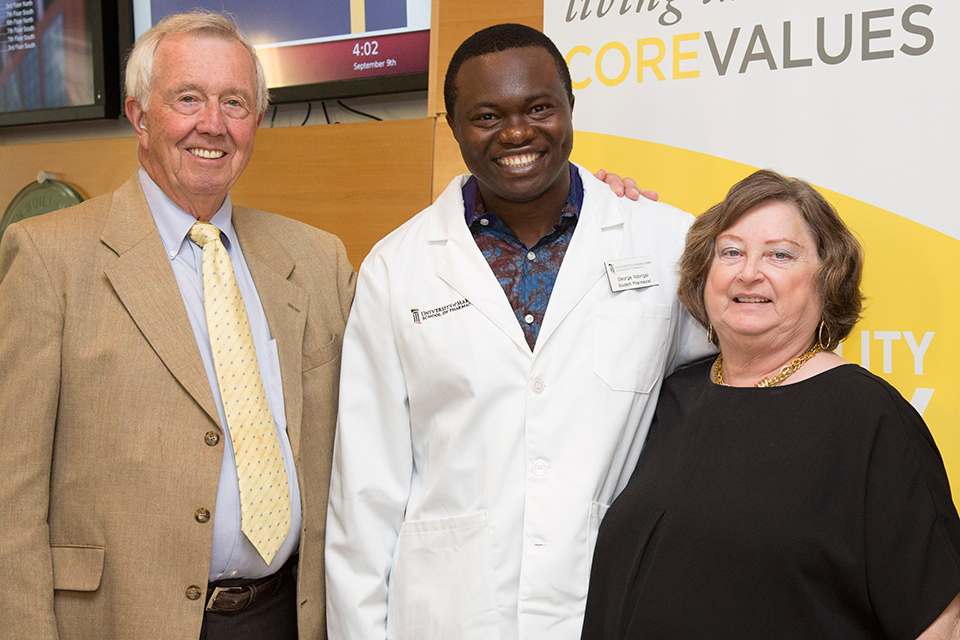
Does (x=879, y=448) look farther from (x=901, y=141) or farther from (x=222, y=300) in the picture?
(x=222, y=300)

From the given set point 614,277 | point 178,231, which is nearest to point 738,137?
point 614,277

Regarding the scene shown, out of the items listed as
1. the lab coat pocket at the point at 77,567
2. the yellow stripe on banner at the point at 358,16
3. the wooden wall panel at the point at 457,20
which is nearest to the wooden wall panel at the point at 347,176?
the wooden wall panel at the point at 457,20

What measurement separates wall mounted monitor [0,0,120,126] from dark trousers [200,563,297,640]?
2545 mm

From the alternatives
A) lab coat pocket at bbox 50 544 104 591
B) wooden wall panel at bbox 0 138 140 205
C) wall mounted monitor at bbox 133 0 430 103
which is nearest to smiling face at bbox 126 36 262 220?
lab coat pocket at bbox 50 544 104 591

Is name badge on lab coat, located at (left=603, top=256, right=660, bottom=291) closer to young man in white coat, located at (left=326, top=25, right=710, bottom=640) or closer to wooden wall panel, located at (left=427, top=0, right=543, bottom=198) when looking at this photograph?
young man in white coat, located at (left=326, top=25, right=710, bottom=640)

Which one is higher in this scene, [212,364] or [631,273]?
[631,273]

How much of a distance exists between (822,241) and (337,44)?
2.09 m

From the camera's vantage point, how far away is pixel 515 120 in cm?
157

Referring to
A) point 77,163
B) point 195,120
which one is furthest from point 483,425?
point 77,163

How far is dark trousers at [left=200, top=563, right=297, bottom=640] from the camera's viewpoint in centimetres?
158

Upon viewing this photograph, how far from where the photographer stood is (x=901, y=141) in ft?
6.04

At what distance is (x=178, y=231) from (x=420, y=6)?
1540mm

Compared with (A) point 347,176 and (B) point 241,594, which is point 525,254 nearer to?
(B) point 241,594

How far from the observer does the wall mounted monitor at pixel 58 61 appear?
344cm
